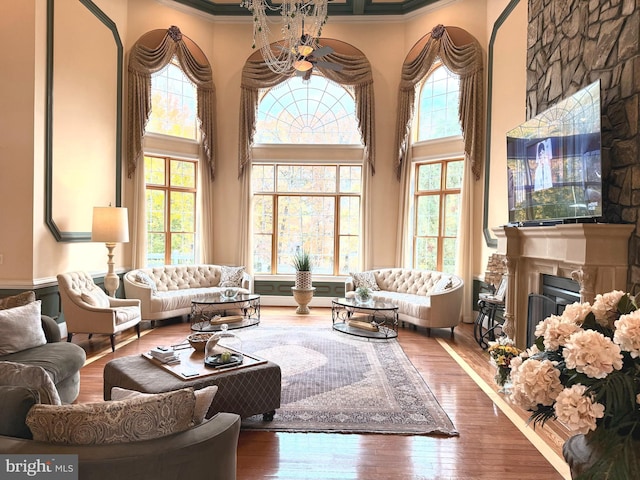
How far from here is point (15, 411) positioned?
160 cm

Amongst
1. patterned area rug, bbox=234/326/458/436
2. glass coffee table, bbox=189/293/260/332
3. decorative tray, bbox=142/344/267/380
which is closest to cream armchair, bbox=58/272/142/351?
glass coffee table, bbox=189/293/260/332

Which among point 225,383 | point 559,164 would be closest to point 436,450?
point 225,383

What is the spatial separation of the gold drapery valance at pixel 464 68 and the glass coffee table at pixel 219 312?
14.0 ft

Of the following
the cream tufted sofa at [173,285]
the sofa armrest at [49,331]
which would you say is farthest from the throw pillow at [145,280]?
the sofa armrest at [49,331]

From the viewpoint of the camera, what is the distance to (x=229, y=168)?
789 cm

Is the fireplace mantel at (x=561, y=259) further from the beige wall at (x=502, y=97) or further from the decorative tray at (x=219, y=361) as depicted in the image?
the decorative tray at (x=219, y=361)

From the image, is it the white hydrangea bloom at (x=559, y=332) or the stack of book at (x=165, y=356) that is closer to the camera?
the white hydrangea bloom at (x=559, y=332)

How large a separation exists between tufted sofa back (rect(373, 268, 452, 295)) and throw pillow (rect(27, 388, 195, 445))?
5.33 metres

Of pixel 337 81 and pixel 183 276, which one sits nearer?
pixel 183 276

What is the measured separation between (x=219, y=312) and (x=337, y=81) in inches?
183

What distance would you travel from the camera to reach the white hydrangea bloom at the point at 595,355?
1.28 meters

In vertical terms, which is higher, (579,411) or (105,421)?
(579,411)

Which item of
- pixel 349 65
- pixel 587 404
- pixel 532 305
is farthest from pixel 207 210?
pixel 587 404

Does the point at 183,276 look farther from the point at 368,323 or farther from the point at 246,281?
the point at 368,323
